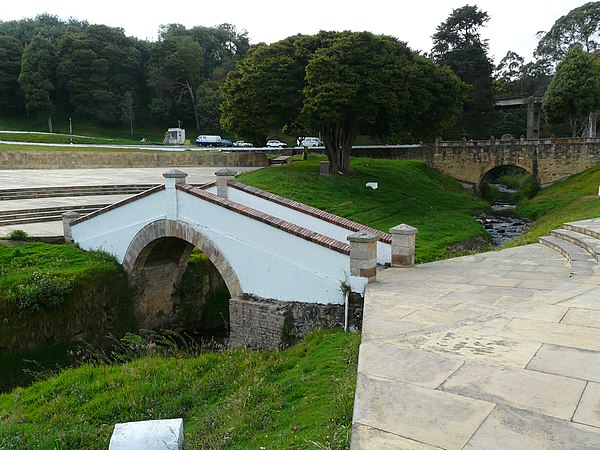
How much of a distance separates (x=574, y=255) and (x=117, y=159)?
82.6ft

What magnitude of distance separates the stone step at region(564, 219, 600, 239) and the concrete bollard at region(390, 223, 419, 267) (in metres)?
5.06

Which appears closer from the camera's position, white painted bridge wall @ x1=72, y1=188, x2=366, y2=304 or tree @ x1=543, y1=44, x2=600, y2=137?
white painted bridge wall @ x1=72, y1=188, x2=366, y2=304

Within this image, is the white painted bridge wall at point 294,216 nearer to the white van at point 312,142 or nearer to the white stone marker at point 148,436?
the white stone marker at point 148,436

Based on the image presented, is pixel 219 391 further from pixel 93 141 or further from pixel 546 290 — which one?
pixel 93 141

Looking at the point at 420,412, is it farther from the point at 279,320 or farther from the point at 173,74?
the point at 173,74

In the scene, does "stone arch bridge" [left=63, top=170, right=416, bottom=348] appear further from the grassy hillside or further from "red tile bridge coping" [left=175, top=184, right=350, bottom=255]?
the grassy hillside

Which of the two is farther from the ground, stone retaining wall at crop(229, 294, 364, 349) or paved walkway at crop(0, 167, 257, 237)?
paved walkway at crop(0, 167, 257, 237)

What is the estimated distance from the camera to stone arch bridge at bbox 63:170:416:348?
8.80m

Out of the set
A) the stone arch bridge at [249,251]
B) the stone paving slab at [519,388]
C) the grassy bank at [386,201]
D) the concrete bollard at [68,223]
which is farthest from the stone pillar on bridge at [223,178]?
the stone paving slab at [519,388]

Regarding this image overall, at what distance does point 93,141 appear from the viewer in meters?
40.0

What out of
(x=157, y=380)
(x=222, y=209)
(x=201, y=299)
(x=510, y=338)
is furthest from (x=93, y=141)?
(x=510, y=338)

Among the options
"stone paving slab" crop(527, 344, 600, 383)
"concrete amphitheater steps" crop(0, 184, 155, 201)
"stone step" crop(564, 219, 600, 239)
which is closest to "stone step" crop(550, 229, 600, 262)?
"stone step" crop(564, 219, 600, 239)

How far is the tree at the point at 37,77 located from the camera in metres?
47.3

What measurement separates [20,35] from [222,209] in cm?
6103
